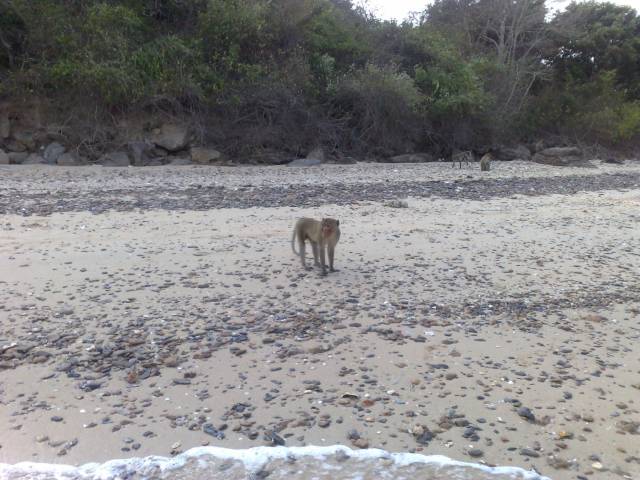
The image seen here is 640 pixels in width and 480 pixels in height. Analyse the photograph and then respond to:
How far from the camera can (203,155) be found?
17.3 meters

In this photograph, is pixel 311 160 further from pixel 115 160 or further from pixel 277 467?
pixel 277 467

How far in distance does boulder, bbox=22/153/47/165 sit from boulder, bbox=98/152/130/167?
1.44 meters

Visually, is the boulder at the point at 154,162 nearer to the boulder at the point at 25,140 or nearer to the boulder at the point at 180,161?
the boulder at the point at 180,161

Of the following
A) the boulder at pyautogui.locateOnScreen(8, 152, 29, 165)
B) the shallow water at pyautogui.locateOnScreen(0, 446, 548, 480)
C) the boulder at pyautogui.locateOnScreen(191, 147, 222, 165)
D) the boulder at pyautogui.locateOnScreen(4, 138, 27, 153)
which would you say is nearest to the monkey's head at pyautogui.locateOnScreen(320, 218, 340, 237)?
the shallow water at pyautogui.locateOnScreen(0, 446, 548, 480)

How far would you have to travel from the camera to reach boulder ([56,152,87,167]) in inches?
Answer: 623

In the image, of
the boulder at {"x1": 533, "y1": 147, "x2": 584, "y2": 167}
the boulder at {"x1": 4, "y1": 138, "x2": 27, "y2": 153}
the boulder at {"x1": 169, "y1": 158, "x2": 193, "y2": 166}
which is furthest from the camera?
the boulder at {"x1": 533, "y1": 147, "x2": 584, "y2": 167}

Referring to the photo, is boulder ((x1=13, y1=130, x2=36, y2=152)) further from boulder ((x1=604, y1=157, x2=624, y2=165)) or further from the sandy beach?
boulder ((x1=604, y1=157, x2=624, y2=165))

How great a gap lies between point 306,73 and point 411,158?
14.0 ft

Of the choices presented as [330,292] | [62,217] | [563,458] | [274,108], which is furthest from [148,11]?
[563,458]

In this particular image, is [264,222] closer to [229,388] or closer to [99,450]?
[229,388]

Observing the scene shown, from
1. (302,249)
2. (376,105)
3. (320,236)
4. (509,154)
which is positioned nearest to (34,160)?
(376,105)

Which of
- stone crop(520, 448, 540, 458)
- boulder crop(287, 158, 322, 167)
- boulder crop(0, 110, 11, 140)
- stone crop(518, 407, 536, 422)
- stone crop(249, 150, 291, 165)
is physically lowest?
stone crop(520, 448, 540, 458)

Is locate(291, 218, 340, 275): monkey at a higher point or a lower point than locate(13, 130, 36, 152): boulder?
lower

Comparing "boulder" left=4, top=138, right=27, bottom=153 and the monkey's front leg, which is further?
"boulder" left=4, top=138, right=27, bottom=153
